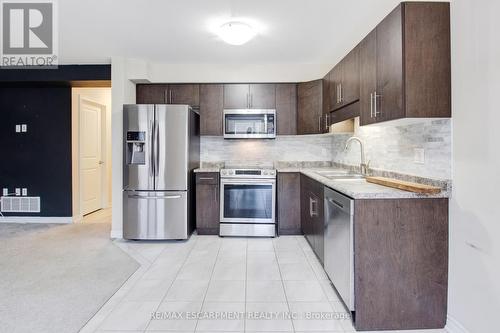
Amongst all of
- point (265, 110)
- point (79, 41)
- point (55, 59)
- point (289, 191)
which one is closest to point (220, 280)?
point (289, 191)

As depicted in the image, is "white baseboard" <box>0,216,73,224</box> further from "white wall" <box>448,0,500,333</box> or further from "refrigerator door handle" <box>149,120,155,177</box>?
"white wall" <box>448,0,500,333</box>

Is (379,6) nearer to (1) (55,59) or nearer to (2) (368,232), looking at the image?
(2) (368,232)

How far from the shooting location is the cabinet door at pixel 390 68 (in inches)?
74.9

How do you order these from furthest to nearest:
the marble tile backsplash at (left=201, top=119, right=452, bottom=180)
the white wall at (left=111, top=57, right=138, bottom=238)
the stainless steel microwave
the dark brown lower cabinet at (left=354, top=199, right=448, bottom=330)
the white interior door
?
the white interior door < the stainless steel microwave < the white wall at (left=111, top=57, right=138, bottom=238) < the marble tile backsplash at (left=201, top=119, right=452, bottom=180) < the dark brown lower cabinet at (left=354, top=199, right=448, bottom=330)

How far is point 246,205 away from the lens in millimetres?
3896

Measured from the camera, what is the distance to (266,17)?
2.73 meters

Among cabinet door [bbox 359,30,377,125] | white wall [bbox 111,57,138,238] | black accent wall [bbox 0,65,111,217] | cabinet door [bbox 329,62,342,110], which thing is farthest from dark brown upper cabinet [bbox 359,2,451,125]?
black accent wall [bbox 0,65,111,217]

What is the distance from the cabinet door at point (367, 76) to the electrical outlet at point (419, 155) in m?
0.41

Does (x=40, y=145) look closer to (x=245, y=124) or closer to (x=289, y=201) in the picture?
(x=245, y=124)

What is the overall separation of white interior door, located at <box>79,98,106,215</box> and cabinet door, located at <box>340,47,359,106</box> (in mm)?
4410

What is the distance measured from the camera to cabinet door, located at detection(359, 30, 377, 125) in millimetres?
2301

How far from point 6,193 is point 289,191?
4.64 m

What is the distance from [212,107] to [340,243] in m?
2.80

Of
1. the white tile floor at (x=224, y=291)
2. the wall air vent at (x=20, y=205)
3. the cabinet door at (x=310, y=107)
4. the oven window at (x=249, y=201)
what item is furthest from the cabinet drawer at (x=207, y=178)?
the wall air vent at (x=20, y=205)
